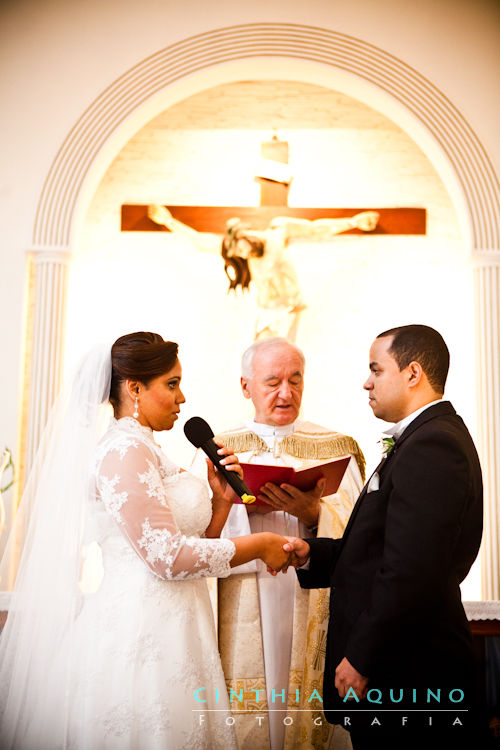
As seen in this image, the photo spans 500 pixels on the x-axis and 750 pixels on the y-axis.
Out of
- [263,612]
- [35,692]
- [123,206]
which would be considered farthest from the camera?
[123,206]

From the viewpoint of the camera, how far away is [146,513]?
9.09 ft

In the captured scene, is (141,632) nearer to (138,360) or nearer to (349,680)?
(349,680)

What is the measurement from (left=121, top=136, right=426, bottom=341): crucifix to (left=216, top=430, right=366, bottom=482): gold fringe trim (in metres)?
3.00

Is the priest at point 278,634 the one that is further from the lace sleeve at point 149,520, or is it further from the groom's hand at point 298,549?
the lace sleeve at point 149,520

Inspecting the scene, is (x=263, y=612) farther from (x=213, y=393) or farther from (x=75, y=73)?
(x=75, y=73)

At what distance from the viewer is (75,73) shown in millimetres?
6707

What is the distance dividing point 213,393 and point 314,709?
4.19 metres

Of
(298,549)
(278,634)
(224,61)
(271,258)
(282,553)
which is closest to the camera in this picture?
(282,553)

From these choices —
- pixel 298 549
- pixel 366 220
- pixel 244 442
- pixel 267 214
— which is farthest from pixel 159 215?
pixel 298 549

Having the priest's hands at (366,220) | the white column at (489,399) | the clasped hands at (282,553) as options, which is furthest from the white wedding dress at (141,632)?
the priest's hands at (366,220)

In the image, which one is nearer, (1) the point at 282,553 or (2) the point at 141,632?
(2) the point at 141,632

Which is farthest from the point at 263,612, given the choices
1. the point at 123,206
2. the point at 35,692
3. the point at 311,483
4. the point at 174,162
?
the point at 174,162

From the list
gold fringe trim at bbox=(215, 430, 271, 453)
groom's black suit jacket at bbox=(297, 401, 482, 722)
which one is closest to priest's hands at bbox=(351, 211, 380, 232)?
gold fringe trim at bbox=(215, 430, 271, 453)

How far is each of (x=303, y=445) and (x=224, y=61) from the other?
3.88 meters
